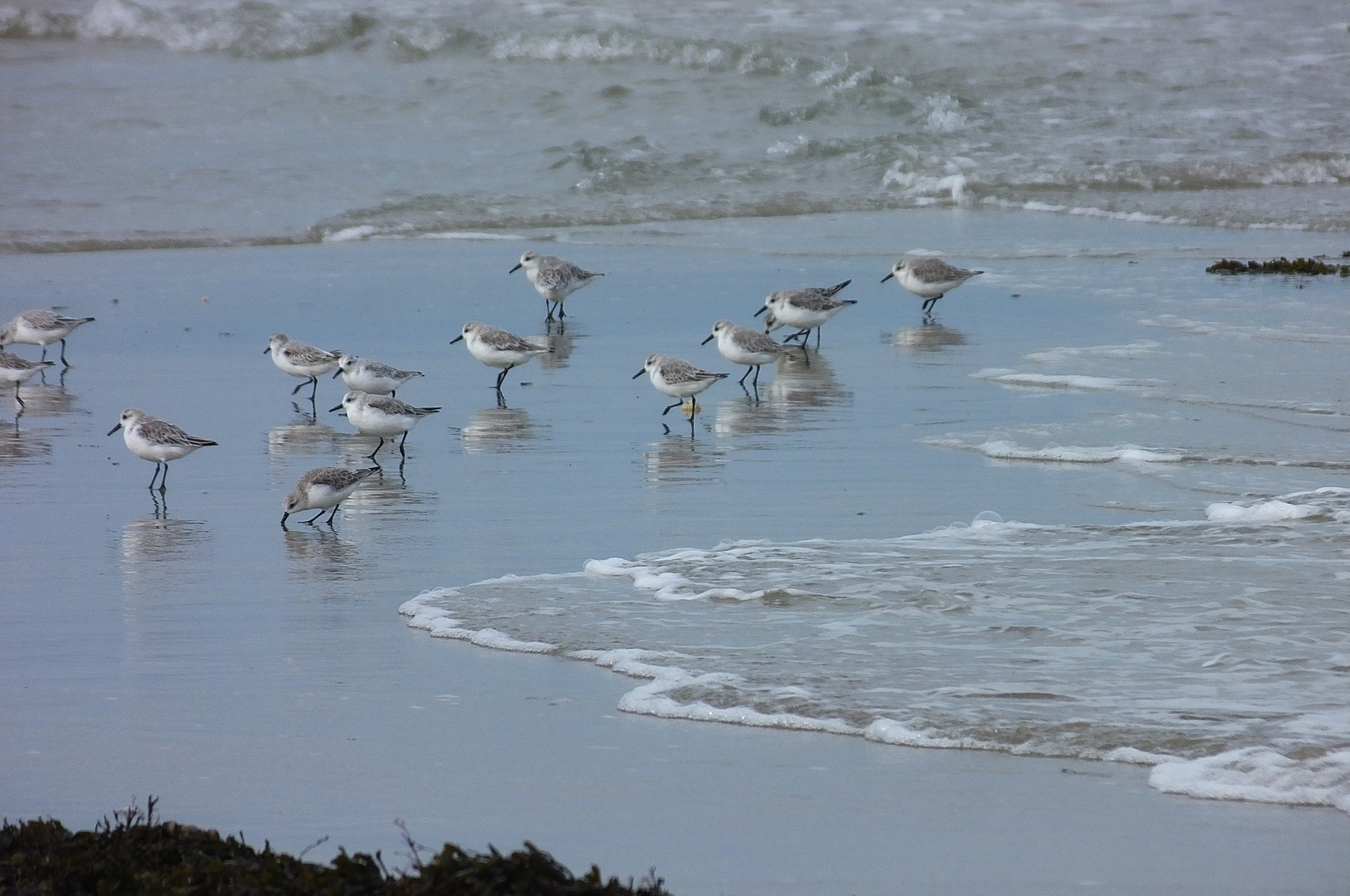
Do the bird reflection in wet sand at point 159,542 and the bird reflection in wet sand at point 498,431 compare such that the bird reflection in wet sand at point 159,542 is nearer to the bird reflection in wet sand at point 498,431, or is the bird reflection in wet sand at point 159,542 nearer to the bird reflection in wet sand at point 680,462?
the bird reflection in wet sand at point 498,431

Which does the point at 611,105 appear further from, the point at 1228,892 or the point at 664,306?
the point at 1228,892

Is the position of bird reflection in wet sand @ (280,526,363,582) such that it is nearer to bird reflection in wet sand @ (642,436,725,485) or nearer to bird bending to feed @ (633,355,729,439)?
bird reflection in wet sand @ (642,436,725,485)

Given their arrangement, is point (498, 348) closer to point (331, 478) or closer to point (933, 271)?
point (331, 478)

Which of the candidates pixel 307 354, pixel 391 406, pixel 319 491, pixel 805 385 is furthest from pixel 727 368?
pixel 319 491

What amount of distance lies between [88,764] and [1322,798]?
123 inches

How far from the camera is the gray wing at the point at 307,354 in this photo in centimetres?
988

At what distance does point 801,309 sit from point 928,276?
1638 mm

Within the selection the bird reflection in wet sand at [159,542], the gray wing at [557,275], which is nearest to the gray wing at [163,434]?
the bird reflection in wet sand at [159,542]

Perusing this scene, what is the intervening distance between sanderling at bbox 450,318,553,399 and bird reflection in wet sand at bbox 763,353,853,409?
1595 mm

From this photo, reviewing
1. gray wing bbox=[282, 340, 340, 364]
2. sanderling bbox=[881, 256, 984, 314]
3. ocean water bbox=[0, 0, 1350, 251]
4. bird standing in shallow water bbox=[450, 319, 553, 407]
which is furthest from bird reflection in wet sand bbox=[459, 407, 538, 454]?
ocean water bbox=[0, 0, 1350, 251]

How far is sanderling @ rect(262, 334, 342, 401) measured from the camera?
989cm

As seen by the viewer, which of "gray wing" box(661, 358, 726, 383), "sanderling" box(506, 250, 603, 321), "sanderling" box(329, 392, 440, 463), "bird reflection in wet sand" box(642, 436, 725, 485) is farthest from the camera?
"sanderling" box(506, 250, 603, 321)

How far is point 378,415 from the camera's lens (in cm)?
848

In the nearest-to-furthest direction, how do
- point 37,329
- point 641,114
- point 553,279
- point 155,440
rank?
1. point 155,440
2. point 37,329
3. point 553,279
4. point 641,114
